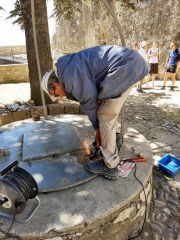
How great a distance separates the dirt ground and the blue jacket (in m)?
1.48

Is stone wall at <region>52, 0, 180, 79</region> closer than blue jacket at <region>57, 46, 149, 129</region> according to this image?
No

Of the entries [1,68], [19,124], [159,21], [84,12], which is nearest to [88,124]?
[19,124]

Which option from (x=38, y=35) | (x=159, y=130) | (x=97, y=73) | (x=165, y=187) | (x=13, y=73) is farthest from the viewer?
(x=13, y=73)

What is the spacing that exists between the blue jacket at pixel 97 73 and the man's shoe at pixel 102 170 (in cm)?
63

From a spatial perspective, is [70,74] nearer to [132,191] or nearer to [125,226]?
[132,191]

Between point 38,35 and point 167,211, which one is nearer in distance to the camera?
point 167,211

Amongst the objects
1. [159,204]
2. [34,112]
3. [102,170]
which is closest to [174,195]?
[159,204]

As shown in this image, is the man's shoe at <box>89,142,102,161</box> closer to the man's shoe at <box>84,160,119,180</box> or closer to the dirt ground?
the man's shoe at <box>84,160,119,180</box>

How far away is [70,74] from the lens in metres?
2.38

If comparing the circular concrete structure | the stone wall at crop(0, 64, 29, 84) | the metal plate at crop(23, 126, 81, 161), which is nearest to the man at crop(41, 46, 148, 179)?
the circular concrete structure

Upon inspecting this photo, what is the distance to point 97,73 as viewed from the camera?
2.52 m

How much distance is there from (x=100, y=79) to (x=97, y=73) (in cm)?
7

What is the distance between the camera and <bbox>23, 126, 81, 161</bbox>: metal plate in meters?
3.09

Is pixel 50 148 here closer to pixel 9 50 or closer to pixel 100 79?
pixel 100 79
